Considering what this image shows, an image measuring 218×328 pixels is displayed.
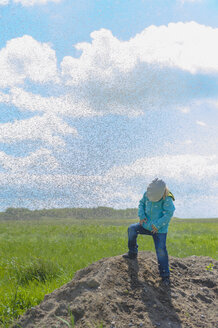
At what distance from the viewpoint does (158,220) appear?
18.8ft

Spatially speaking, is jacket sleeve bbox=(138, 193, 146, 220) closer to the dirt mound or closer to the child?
the child

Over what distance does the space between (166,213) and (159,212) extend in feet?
0.49

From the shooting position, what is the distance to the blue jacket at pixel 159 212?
574cm

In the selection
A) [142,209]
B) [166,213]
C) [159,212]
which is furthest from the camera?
[142,209]

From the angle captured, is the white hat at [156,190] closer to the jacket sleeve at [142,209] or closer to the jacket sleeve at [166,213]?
the jacket sleeve at [166,213]

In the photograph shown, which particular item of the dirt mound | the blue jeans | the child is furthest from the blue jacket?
the dirt mound

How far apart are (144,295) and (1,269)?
15.8ft

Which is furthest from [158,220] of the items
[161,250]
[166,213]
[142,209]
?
[161,250]

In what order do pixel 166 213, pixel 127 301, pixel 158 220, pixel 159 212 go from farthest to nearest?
pixel 159 212 → pixel 166 213 → pixel 158 220 → pixel 127 301

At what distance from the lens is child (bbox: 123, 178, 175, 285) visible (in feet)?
19.0

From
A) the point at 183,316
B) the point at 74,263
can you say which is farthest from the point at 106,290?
the point at 74,263

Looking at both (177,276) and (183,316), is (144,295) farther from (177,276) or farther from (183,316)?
(177,276)

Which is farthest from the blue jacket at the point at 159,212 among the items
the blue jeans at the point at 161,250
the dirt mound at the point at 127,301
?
the dirt mound at the point at 127,301

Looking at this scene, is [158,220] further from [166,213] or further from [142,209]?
[142,209]
